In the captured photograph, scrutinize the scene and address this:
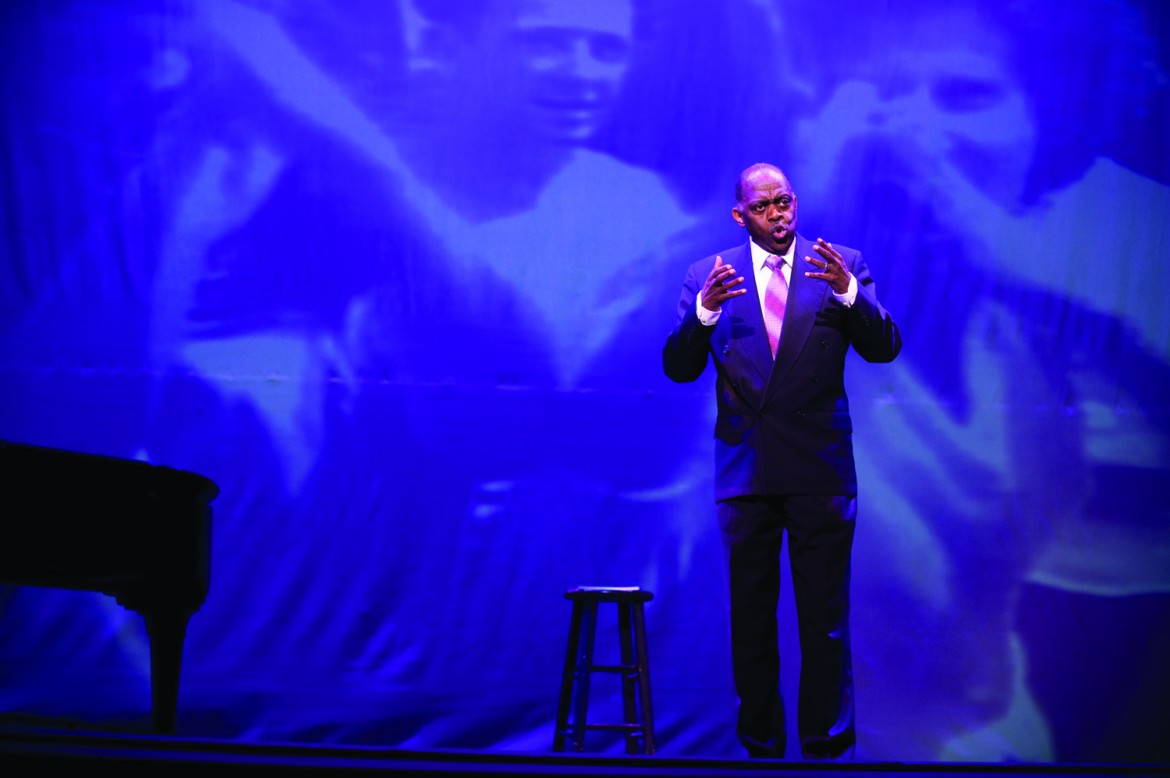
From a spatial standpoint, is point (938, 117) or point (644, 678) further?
point (938, 117)

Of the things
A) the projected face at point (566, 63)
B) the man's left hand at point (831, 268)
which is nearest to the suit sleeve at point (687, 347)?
the man's left hand at point (831, 268)

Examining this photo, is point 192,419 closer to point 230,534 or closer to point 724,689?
point 230,534

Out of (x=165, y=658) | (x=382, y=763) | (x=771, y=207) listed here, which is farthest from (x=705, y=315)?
(x=382, y=763)

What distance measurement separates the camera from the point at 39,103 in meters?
3.75

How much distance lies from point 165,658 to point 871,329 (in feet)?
5.54

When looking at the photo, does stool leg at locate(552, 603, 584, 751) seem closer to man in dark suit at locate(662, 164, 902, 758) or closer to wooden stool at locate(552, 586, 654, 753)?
wooden stool at locate(552, 586, 654, 753)

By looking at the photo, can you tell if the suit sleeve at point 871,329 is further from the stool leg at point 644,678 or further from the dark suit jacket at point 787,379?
the stool leg at point 644,678

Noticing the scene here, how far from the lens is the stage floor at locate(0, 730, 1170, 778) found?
1138mm

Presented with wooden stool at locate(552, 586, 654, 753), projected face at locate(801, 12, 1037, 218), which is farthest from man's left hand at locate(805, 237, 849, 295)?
projected face at locate(801, 12, 1037, 218)

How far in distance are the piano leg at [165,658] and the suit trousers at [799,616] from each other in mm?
1211

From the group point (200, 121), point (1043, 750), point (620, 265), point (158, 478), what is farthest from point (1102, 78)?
point (158, 478)

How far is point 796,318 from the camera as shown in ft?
8.29

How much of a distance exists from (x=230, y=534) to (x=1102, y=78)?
10.5 feet

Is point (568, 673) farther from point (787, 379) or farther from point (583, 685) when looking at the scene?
point (787, 379)
